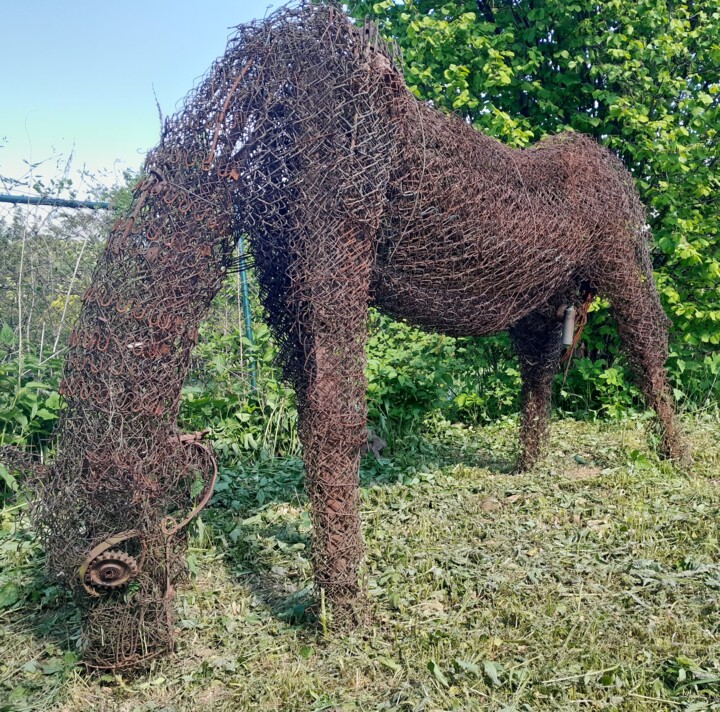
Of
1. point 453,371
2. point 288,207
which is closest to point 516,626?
point 288,207

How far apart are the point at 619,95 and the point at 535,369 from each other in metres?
3.22

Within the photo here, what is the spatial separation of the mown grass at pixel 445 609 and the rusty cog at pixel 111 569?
48 cm

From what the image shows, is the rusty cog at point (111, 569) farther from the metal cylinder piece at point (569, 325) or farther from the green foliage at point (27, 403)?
the metal cylinder piece at point (569, 325)

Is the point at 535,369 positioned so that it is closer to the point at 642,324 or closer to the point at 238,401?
the point at 642,324

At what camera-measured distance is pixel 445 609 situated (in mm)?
3350

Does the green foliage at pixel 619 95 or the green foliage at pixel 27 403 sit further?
the green foliage at pixel 619 95

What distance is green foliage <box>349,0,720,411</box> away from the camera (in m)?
6.42

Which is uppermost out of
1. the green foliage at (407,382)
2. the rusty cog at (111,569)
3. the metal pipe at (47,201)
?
the metal pipe at (47,201)

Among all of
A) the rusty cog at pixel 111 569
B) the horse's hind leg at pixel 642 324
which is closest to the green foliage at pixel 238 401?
the horse's hind leg at pixel 642 324

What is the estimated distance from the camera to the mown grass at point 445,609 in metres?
2.74

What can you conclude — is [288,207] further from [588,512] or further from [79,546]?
[588,512]

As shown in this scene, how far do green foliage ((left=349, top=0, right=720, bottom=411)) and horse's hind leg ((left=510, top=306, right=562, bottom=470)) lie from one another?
1.96 meters

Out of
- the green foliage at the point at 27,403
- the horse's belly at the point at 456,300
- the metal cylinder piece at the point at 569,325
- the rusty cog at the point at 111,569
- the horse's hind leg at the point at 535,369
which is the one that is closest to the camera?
the rusty cog at the point at 111,569

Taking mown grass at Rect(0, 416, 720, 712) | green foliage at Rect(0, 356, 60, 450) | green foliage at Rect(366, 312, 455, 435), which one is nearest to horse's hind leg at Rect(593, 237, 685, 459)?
mown grass at Rect(0, 416, 720, 712)
